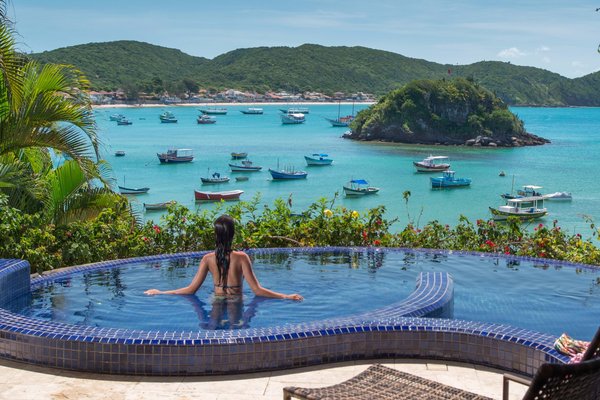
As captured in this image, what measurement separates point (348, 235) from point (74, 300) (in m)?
4.42

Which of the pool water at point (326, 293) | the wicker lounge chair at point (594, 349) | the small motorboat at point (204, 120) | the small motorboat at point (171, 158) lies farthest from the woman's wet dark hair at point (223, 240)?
the small motorboat at point (204, 120)

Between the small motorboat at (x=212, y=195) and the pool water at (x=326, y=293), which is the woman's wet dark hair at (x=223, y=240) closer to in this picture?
the pool water at (x=326, y=293)

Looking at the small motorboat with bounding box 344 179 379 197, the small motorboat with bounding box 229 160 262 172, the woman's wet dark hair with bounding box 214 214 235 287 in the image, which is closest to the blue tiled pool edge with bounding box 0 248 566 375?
the woman's wet dark hair with bounding box 214 214 235 287

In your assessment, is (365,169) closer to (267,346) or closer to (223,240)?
(223,240)

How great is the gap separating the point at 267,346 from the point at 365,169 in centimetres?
6945

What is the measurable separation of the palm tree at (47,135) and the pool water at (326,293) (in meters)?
1.53

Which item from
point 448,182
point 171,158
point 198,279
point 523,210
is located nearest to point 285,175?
point 448,182

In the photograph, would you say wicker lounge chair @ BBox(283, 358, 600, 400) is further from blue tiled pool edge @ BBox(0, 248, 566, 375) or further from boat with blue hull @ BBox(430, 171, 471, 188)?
boat with blue hull @ BBox(430, 171, 471, 188)

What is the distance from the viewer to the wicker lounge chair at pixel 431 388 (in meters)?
3.07

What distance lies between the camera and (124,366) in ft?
17.9

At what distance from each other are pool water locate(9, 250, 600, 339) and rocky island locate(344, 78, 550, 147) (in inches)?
3625

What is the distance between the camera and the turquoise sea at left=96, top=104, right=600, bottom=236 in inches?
2141

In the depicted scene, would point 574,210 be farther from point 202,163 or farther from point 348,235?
point 348,235

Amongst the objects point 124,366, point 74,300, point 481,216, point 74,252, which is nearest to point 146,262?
point 74,252
